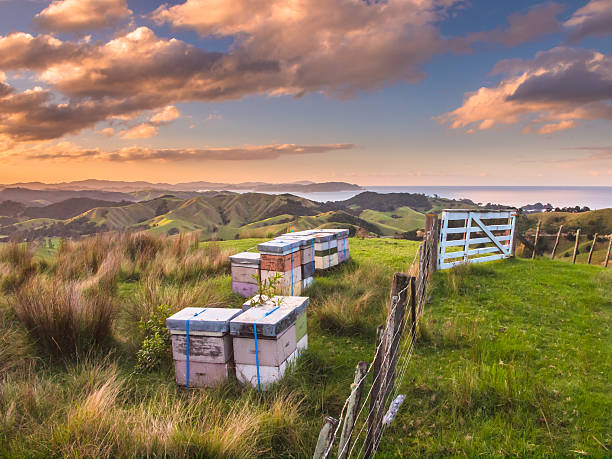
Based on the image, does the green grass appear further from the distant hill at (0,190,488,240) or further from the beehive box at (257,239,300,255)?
the beehive box at (257,239,300,255)

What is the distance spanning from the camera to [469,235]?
452 inches

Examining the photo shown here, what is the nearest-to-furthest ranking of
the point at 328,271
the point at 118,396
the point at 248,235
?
the point at 118,396 < the point at 328,271 < the point at 248,235

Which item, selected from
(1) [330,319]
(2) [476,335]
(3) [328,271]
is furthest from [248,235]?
(2) [476,335]

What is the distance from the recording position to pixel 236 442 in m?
3.21

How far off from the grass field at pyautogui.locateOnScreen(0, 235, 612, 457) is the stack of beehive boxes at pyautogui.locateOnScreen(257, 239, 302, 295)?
67 cm

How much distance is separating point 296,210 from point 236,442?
4889 inches

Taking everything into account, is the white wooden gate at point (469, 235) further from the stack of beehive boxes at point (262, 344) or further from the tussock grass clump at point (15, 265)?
the tussock grass clump at point (15, 265)

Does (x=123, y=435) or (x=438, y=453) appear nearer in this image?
(x=123, y=435)

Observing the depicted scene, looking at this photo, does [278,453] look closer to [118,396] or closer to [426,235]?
[118,396]

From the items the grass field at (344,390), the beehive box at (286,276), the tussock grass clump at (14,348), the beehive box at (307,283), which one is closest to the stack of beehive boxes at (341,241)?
the beehive box at (307,283)

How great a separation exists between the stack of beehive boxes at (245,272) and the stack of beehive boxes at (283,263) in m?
0.23

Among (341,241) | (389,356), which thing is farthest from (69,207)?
(389,356)

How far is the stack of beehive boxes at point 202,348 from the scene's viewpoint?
457cm

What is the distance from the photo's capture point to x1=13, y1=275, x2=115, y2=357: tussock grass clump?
18.2 feet
